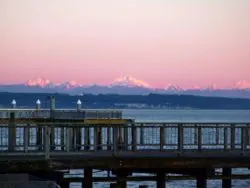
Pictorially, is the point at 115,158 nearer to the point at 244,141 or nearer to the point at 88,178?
the point at 88,178

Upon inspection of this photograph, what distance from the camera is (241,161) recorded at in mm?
34906

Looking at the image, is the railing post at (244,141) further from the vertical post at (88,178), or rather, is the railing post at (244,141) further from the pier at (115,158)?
the vertical post at (88,178)

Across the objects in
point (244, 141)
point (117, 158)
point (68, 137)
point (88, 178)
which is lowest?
point (88, 178)

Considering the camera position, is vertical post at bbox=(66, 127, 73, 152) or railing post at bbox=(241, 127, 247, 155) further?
railing post at bbox=(241, 127, 247, 155)

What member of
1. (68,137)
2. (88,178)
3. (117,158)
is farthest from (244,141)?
(68,137)

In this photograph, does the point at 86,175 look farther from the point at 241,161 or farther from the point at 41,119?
the point at 41,119

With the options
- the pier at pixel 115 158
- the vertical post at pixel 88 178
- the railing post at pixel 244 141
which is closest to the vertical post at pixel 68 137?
the pier at pixel 115 158

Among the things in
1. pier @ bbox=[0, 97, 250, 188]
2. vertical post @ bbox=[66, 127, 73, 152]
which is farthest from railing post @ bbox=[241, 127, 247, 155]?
vertical post @ bbox=[66, 127, 73, 152]

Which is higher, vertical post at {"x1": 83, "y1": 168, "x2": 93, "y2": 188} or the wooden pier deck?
the wooden pier deck

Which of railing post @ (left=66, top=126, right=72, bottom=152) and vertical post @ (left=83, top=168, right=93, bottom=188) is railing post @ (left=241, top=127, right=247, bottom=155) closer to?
vertical post @ (left=83, top=168, right=93, bottom=188)

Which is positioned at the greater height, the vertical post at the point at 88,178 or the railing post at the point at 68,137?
the railing post at the point at 68,137

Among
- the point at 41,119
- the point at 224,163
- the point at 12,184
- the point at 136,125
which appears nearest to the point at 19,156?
the point at 136,125

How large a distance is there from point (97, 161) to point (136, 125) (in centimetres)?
301

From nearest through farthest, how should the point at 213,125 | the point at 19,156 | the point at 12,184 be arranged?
the point at 12,184
the point at 19,156
the point at 213,125
